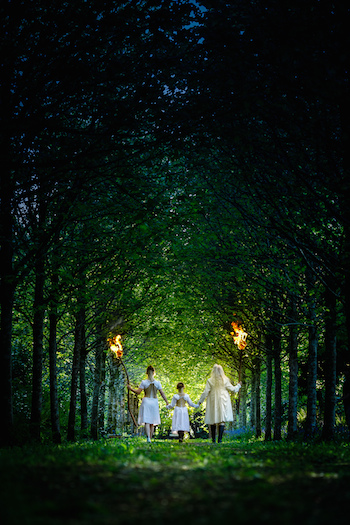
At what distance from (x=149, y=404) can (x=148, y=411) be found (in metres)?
0.23

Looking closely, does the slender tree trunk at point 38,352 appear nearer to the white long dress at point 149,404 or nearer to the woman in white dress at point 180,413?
the white long dress at point 149,404

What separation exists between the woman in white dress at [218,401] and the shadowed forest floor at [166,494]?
12.3 metres

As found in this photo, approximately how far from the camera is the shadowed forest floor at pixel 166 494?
10.1ft

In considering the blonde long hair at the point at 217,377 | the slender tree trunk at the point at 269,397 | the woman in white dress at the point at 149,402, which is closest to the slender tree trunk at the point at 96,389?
the woman in white dress at the point at 149,402

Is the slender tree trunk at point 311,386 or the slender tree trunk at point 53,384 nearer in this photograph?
the slender tree trunk at point 53,384

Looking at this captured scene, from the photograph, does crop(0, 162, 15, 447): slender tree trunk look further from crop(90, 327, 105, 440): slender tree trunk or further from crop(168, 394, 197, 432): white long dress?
crop(168, 394, 197, 432): white long dress

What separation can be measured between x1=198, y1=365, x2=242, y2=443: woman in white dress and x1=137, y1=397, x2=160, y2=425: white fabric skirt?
2.18 meters

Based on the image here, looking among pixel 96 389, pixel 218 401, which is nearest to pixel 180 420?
pixel 218 401

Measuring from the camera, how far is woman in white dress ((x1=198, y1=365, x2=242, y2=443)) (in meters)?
17.7

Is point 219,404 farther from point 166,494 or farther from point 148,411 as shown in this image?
point 166,494

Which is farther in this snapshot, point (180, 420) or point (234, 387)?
point (180, 420)

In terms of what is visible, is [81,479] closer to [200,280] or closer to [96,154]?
[96,154]

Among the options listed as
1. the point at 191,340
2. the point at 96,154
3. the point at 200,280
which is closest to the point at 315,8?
the point at 96,154

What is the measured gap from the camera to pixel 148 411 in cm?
1606
